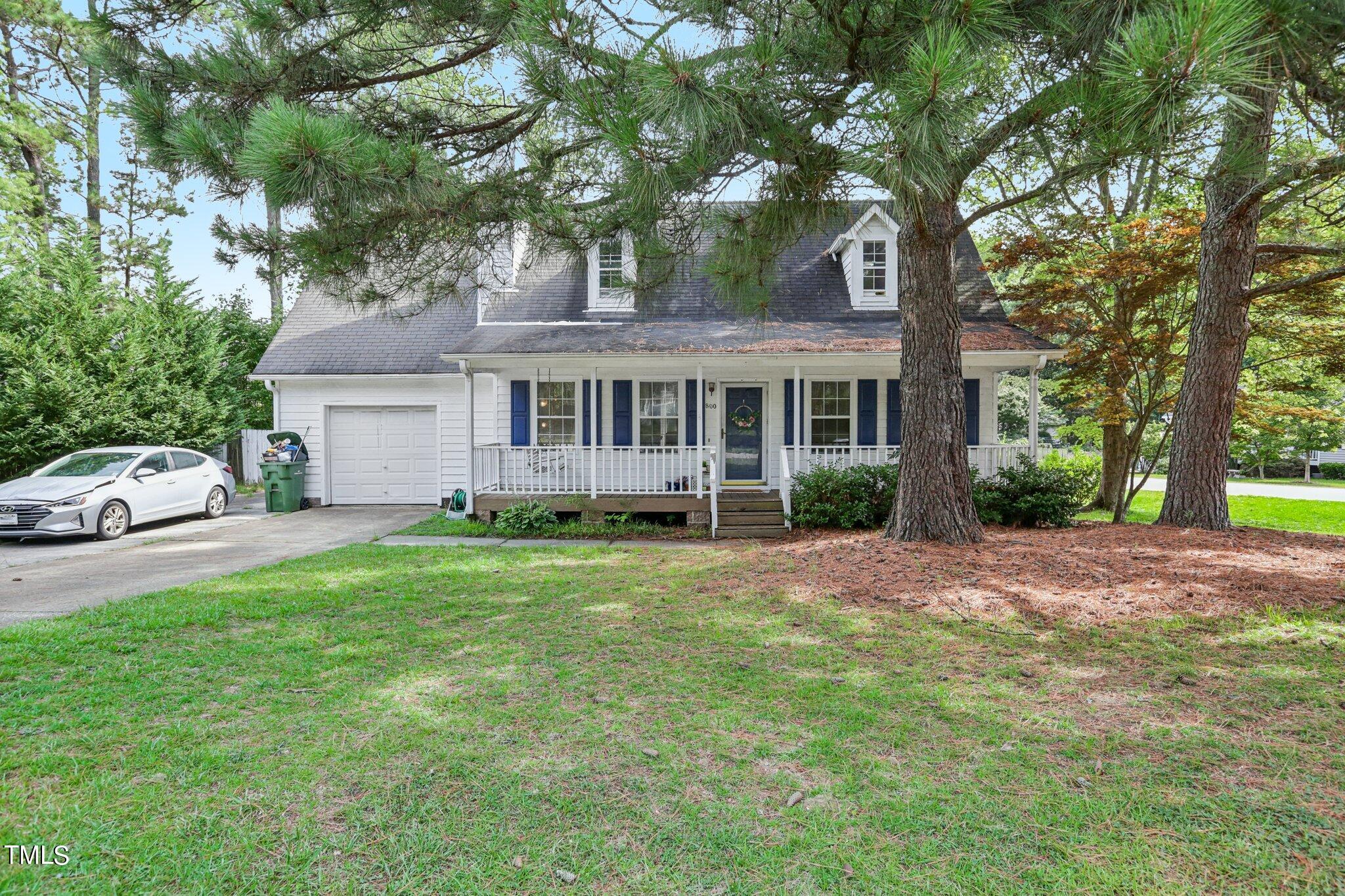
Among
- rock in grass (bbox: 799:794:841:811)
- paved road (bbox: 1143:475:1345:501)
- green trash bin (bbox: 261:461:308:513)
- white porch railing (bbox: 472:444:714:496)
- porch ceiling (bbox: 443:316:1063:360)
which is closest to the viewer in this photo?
rock in grass (bbox: 799:794:841:811)

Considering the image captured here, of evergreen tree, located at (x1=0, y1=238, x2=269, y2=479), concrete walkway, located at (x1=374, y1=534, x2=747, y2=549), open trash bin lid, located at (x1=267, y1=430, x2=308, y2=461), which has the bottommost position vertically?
concrete walkway, located at (x1=374, y1=534, x2=747, y2=549)

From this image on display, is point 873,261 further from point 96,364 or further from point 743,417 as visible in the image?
point 96,364

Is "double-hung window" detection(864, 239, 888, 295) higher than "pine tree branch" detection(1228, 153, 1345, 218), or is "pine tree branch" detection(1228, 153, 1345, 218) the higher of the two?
"double-hung window" detection(864, 239, 888, 295)

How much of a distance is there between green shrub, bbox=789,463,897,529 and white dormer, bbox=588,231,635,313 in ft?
12.3

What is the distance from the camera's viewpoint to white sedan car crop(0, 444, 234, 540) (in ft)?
29.3

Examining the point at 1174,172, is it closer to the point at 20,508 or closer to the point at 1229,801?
the point at 1229,801

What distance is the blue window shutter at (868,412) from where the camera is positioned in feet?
39.3

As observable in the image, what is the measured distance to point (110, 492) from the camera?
31.4 ft

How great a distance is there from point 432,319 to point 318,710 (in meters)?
11.8

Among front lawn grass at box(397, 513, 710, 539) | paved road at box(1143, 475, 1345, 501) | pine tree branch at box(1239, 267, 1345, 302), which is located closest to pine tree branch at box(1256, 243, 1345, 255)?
pine tree branch at box(1239, 267, 1345, 302)

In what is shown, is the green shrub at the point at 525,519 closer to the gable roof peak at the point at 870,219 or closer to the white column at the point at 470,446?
the white column at the point at 470,446

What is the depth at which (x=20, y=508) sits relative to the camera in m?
8.90

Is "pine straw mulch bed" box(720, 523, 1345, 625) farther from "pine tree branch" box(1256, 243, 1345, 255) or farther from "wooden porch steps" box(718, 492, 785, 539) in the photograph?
"pine tree branch" box(1256, 243, 1345, 255)

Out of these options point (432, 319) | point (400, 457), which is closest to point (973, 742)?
point (400, 457)
